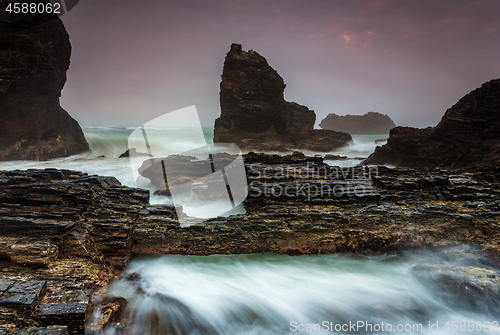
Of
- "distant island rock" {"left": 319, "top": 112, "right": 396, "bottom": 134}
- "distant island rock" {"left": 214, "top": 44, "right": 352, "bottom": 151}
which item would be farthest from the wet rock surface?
"distant island rock" {"left": 319, "top": 112, "right": 396, "bottom": 134}

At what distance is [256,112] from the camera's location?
24125 mm

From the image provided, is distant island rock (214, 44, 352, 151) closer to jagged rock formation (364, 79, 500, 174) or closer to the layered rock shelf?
jagged rock formation (364, 79, 500, 174)

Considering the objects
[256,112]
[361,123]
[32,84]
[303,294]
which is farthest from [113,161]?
[361,123]

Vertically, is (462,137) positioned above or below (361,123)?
below

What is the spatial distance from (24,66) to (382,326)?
58.7 feet

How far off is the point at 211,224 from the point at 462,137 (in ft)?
36.7

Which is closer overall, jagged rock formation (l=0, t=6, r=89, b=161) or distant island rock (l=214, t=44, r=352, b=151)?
jagged rock formation (l=0, t=6, r=89, b=161)

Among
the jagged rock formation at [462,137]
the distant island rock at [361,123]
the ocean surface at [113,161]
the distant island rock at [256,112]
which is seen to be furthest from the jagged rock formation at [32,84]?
the distant island rock at [361,123]

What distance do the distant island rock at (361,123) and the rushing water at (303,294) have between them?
3493 inches

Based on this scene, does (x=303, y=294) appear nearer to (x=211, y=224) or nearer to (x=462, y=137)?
(x=211, y=224)

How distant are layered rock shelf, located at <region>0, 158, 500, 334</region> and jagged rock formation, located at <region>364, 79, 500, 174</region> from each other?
13.0 feet

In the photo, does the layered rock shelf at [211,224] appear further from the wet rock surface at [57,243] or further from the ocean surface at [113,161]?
the ocean surface at [113,161]

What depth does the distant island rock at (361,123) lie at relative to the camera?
87019mm

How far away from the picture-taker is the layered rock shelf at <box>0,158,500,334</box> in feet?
9.18
